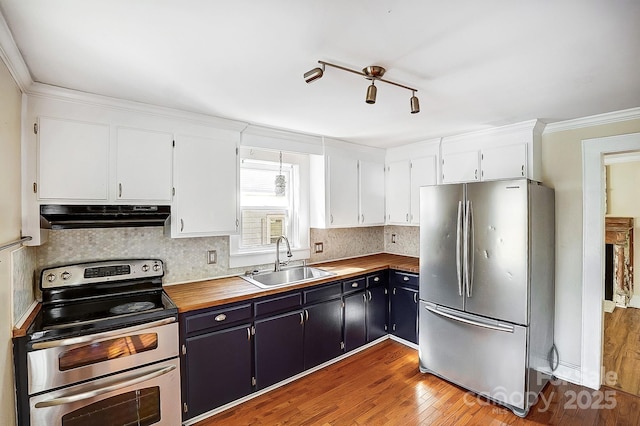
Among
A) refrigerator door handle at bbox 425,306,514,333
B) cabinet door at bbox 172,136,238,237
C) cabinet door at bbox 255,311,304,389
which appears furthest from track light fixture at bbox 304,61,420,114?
refrigerator door handle at bbox 425,306,514,333

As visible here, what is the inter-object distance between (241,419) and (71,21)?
2.56 m

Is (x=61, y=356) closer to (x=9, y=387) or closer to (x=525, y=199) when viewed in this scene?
(x=9, y=387)

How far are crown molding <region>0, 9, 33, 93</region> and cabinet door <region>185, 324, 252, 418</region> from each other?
6.01ft

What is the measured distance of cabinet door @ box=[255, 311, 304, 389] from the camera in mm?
2518

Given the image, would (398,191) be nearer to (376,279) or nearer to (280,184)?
(376,279)

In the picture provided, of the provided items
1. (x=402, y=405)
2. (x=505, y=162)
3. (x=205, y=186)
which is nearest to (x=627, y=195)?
(x=505, y=162)

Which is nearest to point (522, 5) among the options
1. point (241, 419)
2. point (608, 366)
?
point (241, 419)

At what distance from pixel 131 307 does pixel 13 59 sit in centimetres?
153

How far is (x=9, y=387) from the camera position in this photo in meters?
1.57

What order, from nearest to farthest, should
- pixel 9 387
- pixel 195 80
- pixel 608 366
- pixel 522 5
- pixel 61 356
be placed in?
pixel 522 5
pixel 9 387
pixel 61 356
pixel 195 80
pixel 608 366

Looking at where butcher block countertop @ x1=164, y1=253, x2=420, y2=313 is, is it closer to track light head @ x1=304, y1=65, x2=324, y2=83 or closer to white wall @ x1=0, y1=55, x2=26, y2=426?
white wall @ x1=0, y1=55, x2=26, y2=426

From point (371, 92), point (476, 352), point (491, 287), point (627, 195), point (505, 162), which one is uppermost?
point (371, 92)

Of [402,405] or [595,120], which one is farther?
[595,120]

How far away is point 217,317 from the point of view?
228 cm
